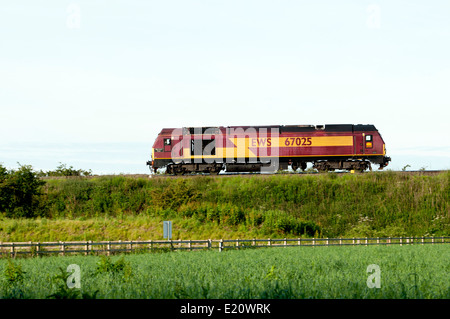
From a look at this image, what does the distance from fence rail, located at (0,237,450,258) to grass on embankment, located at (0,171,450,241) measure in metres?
2.43

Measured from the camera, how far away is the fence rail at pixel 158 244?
28.3 m

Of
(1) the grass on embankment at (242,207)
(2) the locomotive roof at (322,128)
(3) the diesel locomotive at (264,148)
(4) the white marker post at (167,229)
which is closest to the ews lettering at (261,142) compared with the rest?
(3) the diesel locomotive at (264,148)

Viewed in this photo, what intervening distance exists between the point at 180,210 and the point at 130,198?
669 cm

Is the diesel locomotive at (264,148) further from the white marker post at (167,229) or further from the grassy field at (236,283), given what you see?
the grassy field at (236,283)

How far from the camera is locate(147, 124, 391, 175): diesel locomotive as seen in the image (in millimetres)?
45906

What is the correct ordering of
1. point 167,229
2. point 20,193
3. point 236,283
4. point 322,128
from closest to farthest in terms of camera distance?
point 236,283 → point 167,229 → point 20,193 → point 322,128

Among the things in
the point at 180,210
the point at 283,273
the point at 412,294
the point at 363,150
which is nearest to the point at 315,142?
the point at 363,150

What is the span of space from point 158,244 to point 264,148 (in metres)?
18.9

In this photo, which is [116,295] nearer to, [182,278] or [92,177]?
[182,278]

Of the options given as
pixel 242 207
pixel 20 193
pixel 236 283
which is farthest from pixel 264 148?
pixel 236 283

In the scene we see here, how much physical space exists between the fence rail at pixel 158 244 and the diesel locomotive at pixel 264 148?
37.1ft

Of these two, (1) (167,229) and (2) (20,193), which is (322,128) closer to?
(1) (167,229)

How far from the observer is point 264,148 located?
4628 cm

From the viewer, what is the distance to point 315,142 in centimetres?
4631
